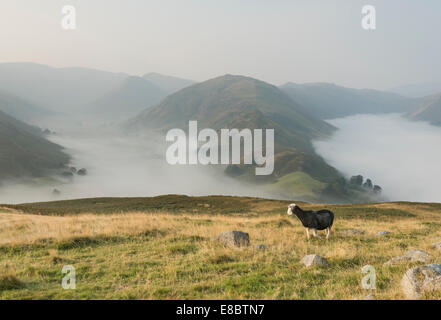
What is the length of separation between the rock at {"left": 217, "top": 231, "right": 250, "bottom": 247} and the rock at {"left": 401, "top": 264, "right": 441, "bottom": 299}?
7.08 m

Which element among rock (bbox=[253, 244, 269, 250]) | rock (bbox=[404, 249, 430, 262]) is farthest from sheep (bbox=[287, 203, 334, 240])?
rock (bbox=[404, 249, 430, 262])

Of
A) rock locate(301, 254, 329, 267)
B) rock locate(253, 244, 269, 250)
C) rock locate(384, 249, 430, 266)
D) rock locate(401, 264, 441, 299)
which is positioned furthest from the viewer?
rock locate(253, 244, 269, 250)

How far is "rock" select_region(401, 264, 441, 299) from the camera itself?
761cm

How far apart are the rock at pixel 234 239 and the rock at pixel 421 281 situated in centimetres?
708

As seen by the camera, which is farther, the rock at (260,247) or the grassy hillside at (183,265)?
the rock at (260,247)

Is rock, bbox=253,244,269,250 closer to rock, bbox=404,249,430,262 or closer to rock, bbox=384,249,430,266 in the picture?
rock, bbox=384,249,430,266

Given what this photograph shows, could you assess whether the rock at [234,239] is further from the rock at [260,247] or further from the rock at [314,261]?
the rock at [314,261]

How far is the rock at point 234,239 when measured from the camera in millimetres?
14227

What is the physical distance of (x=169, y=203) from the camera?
212ft

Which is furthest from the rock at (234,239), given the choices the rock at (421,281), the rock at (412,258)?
the rock at (421,281)

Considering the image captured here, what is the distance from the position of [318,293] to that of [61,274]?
27.4ft

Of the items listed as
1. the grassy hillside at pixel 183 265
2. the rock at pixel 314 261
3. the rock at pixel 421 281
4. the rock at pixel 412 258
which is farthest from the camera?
the rock at pixel 412 258

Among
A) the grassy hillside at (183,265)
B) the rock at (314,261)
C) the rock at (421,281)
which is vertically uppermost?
the rock at (421,281)
